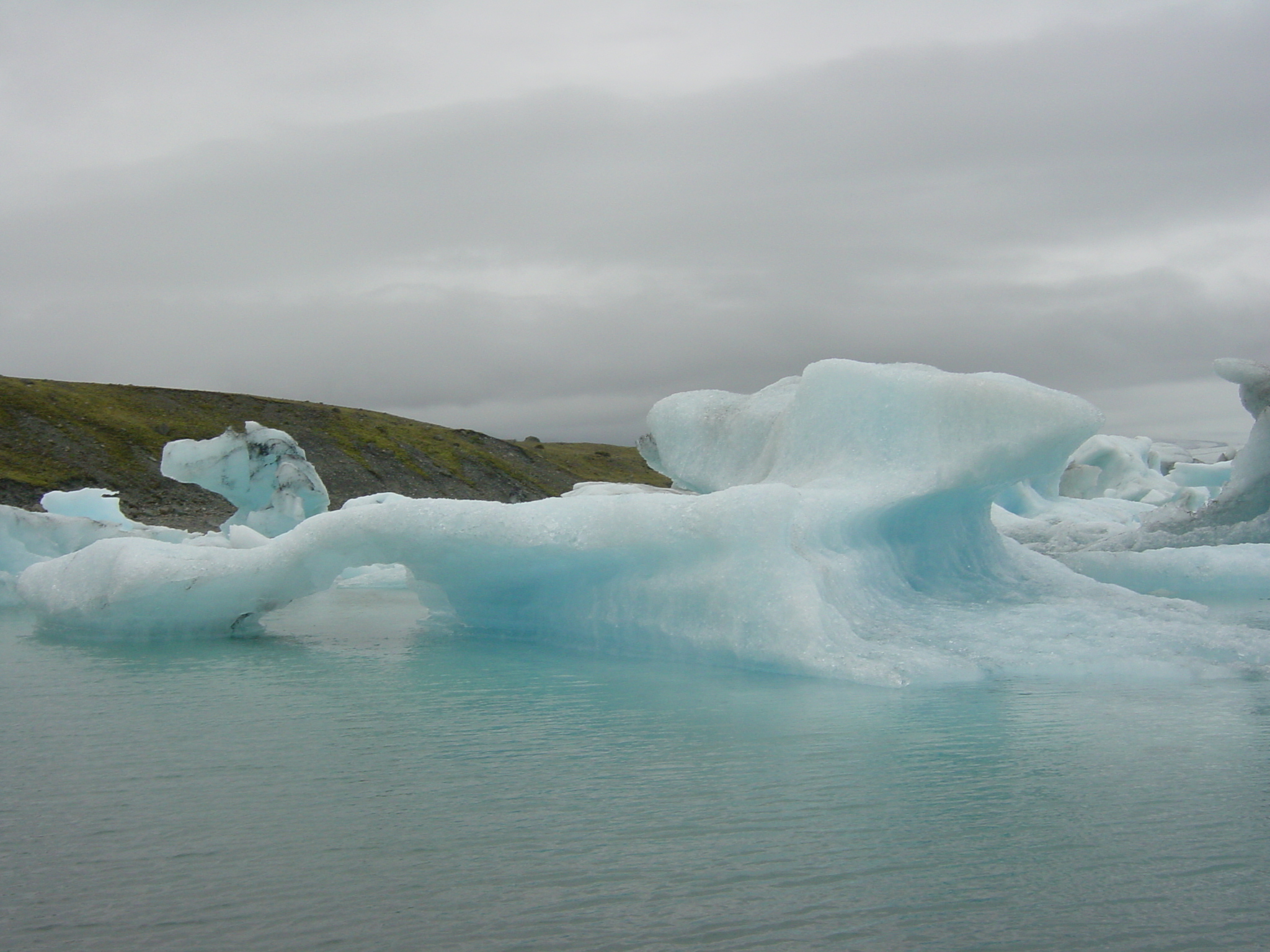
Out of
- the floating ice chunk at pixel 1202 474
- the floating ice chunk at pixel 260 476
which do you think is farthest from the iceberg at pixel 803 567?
the floating ice chunk at pixel 1202 474

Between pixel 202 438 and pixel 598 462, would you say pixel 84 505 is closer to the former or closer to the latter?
pixel 202 438

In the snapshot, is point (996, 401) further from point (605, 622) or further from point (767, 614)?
point (605, 622)

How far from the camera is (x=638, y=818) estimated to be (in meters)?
4.19

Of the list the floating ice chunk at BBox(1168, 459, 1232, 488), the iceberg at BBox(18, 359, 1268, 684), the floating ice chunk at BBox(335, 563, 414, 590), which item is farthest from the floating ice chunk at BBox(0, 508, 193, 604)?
the floating ice chunk at BBox(1168, 459, 1232, 488)

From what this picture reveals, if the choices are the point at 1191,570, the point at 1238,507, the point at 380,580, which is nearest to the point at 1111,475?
the point at 1238,507

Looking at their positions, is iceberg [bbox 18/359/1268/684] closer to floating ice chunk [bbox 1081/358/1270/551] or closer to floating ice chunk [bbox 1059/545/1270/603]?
floating ice chunk [bbox 1059/545/1270/603]

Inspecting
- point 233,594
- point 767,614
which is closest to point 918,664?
point 767,614

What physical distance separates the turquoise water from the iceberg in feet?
3.14

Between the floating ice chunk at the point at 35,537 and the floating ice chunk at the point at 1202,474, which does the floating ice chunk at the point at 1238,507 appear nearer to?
the floating ice chunk at the point at 1202,474

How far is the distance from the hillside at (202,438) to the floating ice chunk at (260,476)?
48.3 feet

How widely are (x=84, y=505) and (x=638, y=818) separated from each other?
19.1 metres

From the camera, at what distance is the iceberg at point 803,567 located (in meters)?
8.24

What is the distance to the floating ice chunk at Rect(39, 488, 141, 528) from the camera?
777 inches

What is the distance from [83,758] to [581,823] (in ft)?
9.44
